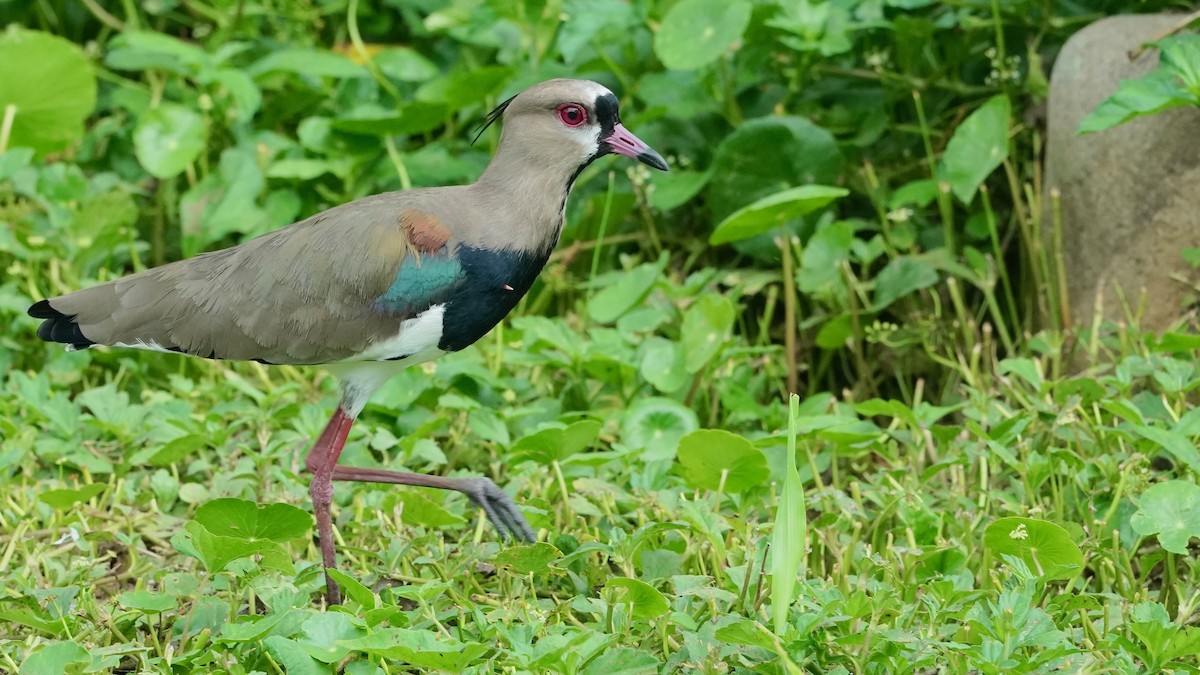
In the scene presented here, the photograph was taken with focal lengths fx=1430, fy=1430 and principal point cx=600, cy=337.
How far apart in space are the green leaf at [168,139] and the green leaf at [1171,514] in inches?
134

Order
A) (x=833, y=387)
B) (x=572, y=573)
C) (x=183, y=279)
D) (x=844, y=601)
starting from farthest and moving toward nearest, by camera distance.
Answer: (x=833, y=387)
(x=183, y=279)
(x=572, y=573)
(x=844, y=601)

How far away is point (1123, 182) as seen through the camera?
14.0ft

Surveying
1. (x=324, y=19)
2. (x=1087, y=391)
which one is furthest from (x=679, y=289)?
(x=324, y=19)

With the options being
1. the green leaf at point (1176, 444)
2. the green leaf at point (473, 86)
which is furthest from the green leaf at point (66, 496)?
the green leaf at point (1176, 444)

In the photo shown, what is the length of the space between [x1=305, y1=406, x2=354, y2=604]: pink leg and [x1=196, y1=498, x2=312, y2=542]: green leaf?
0.55ft

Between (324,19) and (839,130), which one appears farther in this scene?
(324,19)

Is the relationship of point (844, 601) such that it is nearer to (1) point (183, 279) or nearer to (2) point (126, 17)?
(1) point (183, 279)

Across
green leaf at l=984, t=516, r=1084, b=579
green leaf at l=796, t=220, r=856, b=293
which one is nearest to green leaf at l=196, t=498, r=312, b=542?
green leaf at l=984, t=516, r=1084, b=579

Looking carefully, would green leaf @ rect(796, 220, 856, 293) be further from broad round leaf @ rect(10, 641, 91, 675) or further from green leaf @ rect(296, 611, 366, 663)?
broad round leaf @ rect(10, 641, 91, 675)

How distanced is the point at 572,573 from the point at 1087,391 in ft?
4.65

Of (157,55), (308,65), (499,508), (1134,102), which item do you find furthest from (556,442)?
(157,55)

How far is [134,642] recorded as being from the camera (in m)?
2.80

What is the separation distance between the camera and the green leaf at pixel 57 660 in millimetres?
2553

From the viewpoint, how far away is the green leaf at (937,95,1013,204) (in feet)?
14.2
